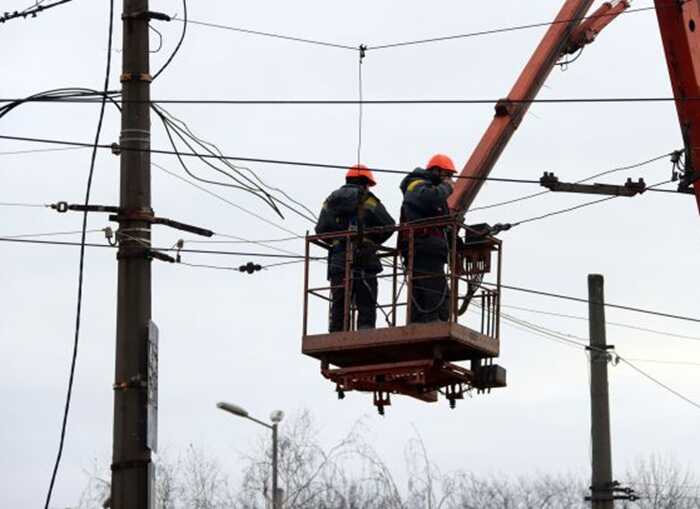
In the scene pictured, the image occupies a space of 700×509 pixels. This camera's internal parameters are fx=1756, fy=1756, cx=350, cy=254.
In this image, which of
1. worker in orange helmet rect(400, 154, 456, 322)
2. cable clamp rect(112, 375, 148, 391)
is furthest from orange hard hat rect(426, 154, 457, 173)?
cable clamp rect(112, 375, 148, 391)

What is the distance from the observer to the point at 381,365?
57.4 feet

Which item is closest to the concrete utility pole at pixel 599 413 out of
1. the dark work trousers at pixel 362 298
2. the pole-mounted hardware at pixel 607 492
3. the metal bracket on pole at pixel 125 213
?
the pole-mounted hardware at pixel 607 492

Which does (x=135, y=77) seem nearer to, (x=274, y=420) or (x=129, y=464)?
→ (x=129, y=464)

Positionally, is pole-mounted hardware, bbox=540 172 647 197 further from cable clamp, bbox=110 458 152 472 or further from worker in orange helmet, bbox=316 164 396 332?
cable clamp, bbox=110 458 152 472

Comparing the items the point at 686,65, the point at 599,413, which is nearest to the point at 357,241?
the point at 686,65

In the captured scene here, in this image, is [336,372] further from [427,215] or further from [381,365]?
[427,215]

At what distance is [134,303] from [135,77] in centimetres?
193

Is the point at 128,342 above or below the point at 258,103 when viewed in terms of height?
below

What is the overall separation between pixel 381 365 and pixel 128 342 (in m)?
4.11

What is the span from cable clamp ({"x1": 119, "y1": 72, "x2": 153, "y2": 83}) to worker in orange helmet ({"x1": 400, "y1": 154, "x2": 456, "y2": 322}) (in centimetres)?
369

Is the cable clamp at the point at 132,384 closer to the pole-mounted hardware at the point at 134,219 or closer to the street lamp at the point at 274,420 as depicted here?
the pole-mounted hardware at the point at 134,219

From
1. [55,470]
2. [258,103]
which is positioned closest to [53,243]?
[258,103]

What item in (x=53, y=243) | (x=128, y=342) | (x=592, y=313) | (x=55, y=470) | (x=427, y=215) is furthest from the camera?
(x=592, y=313)

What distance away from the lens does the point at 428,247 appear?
17.2 metres
